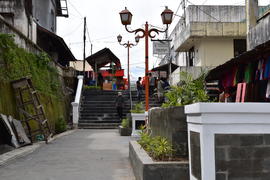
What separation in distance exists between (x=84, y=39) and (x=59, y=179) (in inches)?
1105

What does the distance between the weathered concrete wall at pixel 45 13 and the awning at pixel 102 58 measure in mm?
4268

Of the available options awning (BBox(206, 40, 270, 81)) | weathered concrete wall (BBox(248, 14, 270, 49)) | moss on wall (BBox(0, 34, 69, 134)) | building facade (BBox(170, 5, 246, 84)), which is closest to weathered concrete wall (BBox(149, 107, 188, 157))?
awning (BBox(206, 40, 270, 81))

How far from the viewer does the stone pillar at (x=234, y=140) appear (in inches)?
161

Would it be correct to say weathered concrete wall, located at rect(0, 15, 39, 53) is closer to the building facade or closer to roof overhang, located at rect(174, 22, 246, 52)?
the building facade

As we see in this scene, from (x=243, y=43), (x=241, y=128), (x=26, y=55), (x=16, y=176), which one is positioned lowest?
(x=16, y=176)

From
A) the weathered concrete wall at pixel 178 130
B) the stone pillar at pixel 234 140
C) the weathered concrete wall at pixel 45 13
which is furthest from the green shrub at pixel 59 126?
the stone pillar at pixel 234 140

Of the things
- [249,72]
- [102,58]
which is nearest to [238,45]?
[102,58]

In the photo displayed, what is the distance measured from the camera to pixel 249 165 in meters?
4.14

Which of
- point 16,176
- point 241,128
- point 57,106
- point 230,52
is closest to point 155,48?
point 57,106

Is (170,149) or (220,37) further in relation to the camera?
(220,37)

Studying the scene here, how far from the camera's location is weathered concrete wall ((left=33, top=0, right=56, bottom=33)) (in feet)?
86.2

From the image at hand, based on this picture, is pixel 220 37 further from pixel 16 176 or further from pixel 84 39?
pixel 16 176

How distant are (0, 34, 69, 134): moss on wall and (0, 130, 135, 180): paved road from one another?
216cm

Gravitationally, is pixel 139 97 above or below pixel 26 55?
below
